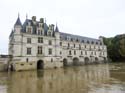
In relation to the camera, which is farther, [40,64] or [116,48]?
[116,48]

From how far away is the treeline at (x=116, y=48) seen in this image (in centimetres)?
6034

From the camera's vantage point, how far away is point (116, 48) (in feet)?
206

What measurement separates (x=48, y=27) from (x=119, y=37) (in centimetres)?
3667

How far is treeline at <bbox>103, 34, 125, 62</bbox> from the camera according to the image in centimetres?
6034

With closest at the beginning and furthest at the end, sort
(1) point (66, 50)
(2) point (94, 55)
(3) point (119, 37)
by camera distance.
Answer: (1) point (66, 50)
(2) point (94, 55)
(3) point (119, 37)

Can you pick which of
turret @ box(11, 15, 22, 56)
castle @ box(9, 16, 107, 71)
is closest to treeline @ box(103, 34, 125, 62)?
castle @ box(9, 16, 107, 71)

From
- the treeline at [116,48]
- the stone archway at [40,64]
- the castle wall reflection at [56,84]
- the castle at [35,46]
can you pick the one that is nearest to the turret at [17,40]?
the castle at [35,46]

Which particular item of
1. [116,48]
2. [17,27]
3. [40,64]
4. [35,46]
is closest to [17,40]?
[17,27]

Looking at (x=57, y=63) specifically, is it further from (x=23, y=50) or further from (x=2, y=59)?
(x=2, y=59)

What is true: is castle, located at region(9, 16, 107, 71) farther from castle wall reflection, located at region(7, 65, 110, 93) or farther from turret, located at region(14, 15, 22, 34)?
castle wall reflection, located at region(7, 65, 110, 93)

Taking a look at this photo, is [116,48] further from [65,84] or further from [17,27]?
[65,84]

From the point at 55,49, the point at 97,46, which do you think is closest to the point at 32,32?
the point at 55,49

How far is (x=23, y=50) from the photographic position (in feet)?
113

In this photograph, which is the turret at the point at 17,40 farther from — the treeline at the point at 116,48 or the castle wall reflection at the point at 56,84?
the treeline at the point at 116,48
